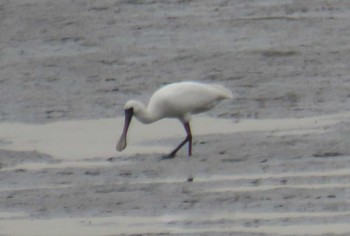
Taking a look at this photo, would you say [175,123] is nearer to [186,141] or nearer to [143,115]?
[143,115]

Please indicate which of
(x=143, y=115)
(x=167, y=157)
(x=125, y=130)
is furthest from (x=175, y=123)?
(x=167, y=157)

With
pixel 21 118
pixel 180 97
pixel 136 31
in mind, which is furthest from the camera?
pixel 136 31

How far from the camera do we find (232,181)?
11.1m

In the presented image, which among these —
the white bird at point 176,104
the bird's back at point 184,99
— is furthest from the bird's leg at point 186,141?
the bird's back at point 184,99

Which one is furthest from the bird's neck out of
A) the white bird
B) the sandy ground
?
the sandy ground

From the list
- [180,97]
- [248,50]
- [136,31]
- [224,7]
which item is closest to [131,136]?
[180,97]

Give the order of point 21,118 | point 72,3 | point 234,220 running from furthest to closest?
1. point 72,3
2. point 21,118
3. point 234,220

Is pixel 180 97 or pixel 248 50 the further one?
pixel 248 50

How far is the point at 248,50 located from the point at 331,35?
94 centimetres

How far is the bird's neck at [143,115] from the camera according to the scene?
42.0 ft

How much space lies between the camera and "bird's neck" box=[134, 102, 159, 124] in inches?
504

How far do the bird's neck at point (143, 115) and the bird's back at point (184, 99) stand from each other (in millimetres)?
45

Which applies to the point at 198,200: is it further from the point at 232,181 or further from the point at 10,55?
the point at 10,55

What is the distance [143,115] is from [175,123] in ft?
3.99
